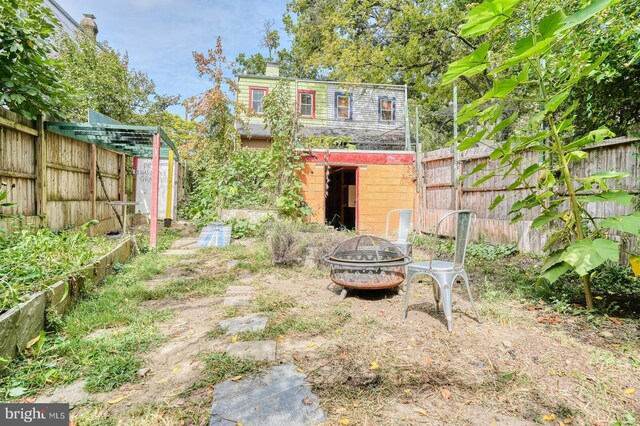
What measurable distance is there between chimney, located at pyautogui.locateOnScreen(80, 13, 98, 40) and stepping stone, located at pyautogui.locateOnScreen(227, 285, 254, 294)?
13.9 m

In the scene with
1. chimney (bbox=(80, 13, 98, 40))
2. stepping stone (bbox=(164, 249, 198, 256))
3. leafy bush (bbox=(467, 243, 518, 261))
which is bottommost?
stepping stone (bbox=(164, 249, 198, 256))

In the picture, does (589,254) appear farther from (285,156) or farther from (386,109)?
(386,109)

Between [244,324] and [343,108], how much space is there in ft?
43.9

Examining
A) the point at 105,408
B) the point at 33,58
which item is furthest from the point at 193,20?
the point at 105,408

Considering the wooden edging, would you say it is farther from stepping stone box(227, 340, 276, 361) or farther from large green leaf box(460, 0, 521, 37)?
large green leaf box(460, 0, 521, 37)

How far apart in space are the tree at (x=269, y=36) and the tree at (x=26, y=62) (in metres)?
20.7

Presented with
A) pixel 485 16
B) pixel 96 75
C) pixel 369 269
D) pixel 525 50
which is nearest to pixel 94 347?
pixel 369 269

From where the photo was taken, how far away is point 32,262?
2916 millimetres

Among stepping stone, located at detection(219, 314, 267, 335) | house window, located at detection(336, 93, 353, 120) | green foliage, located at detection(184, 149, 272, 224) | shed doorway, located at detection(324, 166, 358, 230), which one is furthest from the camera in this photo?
house window, located at detection(336, 93, 353, 120)

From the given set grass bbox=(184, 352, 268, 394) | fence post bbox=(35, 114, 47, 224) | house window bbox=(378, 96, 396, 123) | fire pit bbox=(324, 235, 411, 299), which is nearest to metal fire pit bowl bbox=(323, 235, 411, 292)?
fire pit bbox=(324, 235, 411, 299)

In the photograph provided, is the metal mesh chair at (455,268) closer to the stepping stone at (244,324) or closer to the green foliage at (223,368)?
the stepping stone at (244,324)

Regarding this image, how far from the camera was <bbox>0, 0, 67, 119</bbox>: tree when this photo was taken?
3961 mm

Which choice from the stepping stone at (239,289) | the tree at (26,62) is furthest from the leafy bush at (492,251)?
the tree at (26,62)

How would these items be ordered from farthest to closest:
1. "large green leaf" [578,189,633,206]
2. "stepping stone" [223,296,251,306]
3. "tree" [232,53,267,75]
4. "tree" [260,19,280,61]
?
1. "tree" [232,53,267,75]
2. "tree" [260,19,280,61]
3. "stepping stone" [223,296,251,306]
4. "large green leaf" [578,189,633,206]
